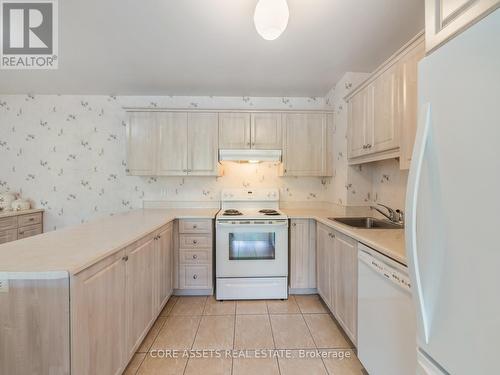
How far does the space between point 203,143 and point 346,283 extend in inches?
83.6

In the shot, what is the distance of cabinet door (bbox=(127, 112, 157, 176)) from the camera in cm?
284

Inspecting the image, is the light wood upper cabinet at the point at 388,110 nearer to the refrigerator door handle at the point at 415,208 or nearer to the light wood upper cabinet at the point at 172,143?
the refrigerator door handle at the point at 415,208

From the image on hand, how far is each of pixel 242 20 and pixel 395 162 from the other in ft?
5.99

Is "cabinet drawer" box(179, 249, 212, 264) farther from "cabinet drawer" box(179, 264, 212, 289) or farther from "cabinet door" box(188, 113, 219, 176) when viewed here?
"cabinet door" box(188, 113, 219, 176)

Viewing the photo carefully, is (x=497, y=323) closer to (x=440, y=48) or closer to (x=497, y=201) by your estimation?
(x=497, y=201)

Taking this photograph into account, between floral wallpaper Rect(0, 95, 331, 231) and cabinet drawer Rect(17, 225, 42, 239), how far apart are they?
10 centimetres

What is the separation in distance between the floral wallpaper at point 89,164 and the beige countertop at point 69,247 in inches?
50.5

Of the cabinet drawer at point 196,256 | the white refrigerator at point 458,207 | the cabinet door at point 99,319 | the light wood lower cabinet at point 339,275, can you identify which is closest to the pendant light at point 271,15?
the white refrigerator at point 458,207

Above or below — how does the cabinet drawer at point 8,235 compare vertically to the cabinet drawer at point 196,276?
above

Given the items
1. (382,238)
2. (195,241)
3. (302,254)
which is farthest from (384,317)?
(195,241)

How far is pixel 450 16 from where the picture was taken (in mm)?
753

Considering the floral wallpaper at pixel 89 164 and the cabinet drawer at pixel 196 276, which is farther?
the floral wallpaper at pixel 89 164

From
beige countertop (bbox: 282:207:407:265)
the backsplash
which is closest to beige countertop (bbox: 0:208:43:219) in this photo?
beige countertop (bbox: 282:207:407:265)

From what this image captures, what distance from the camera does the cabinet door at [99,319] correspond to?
106cm
